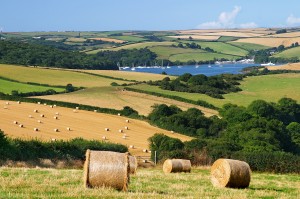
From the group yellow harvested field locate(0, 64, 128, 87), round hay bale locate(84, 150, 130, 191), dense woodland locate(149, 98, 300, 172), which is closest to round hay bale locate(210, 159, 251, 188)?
round hay bale locate(84, 150, 130, 191)

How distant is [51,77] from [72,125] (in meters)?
57.9

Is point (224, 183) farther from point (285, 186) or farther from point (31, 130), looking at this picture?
point (31, 130)

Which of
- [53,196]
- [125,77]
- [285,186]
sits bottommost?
[125,77]

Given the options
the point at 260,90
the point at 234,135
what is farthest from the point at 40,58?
the point at 234,135

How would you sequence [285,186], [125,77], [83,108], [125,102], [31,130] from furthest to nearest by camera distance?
[125,77] → [125,102] → [83,108] → [31,130] → [285,186]

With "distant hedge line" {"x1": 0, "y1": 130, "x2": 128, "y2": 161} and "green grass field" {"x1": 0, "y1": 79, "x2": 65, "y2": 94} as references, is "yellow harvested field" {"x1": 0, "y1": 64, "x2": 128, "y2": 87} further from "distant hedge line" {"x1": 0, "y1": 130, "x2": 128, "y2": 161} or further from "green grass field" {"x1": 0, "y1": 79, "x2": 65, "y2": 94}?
"distant hedge line" {"x1": 0, "y1": 130, "x2": 128, "y2": 161}

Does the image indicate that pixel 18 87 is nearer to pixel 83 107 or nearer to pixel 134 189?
pixel 83 107

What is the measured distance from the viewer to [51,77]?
115 meters

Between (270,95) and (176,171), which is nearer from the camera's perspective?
(176,171)

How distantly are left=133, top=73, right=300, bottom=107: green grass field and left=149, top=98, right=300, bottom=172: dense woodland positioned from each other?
35.8ft

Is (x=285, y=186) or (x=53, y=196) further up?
(x=53, y=196)

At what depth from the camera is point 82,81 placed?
116500 millimetres

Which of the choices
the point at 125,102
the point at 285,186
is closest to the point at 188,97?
the point at 125,102

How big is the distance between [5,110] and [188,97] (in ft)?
131
